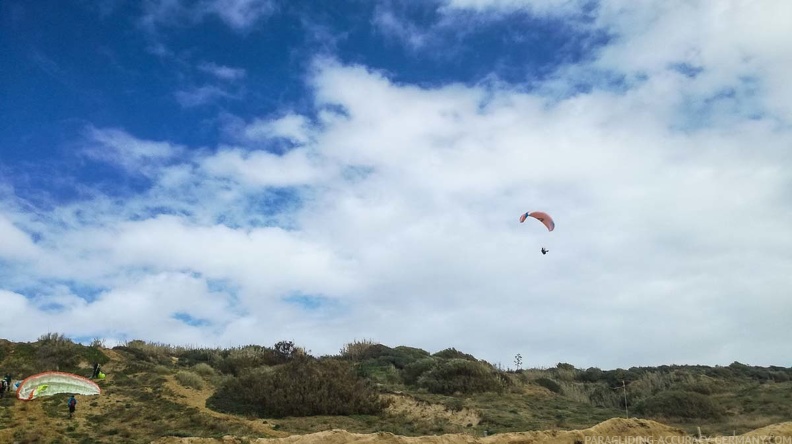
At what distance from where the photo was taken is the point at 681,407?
21.0 meters

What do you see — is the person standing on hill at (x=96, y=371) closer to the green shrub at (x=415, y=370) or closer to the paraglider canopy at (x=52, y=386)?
the paraglider canopy at (x=52, y=386)

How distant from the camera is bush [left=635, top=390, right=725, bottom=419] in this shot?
20.5 m

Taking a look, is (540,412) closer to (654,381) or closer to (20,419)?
(654,381)

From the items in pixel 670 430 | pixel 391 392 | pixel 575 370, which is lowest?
pixel 670 430

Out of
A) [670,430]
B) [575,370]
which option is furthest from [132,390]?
[575,370]

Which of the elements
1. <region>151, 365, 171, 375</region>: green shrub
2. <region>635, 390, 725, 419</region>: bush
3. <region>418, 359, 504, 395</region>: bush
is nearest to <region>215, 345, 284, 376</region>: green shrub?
<region>151, 365, 171, 375</region>: green shrub

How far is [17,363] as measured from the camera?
25.7 meters

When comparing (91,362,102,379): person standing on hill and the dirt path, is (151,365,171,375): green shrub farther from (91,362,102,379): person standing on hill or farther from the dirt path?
(91,362,102,379): person standing on hill

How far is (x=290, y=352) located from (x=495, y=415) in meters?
16.3

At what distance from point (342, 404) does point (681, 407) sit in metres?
12.3

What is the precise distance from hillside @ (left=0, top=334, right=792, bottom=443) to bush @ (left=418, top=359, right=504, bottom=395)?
0.19 feet

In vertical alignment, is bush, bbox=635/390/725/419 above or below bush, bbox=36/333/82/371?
below

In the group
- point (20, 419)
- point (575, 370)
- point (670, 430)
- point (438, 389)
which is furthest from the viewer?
point (575, 370)

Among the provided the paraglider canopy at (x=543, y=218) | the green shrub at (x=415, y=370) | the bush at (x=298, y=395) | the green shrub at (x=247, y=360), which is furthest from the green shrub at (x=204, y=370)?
the paraglider canopy at (x=543, y=218)
